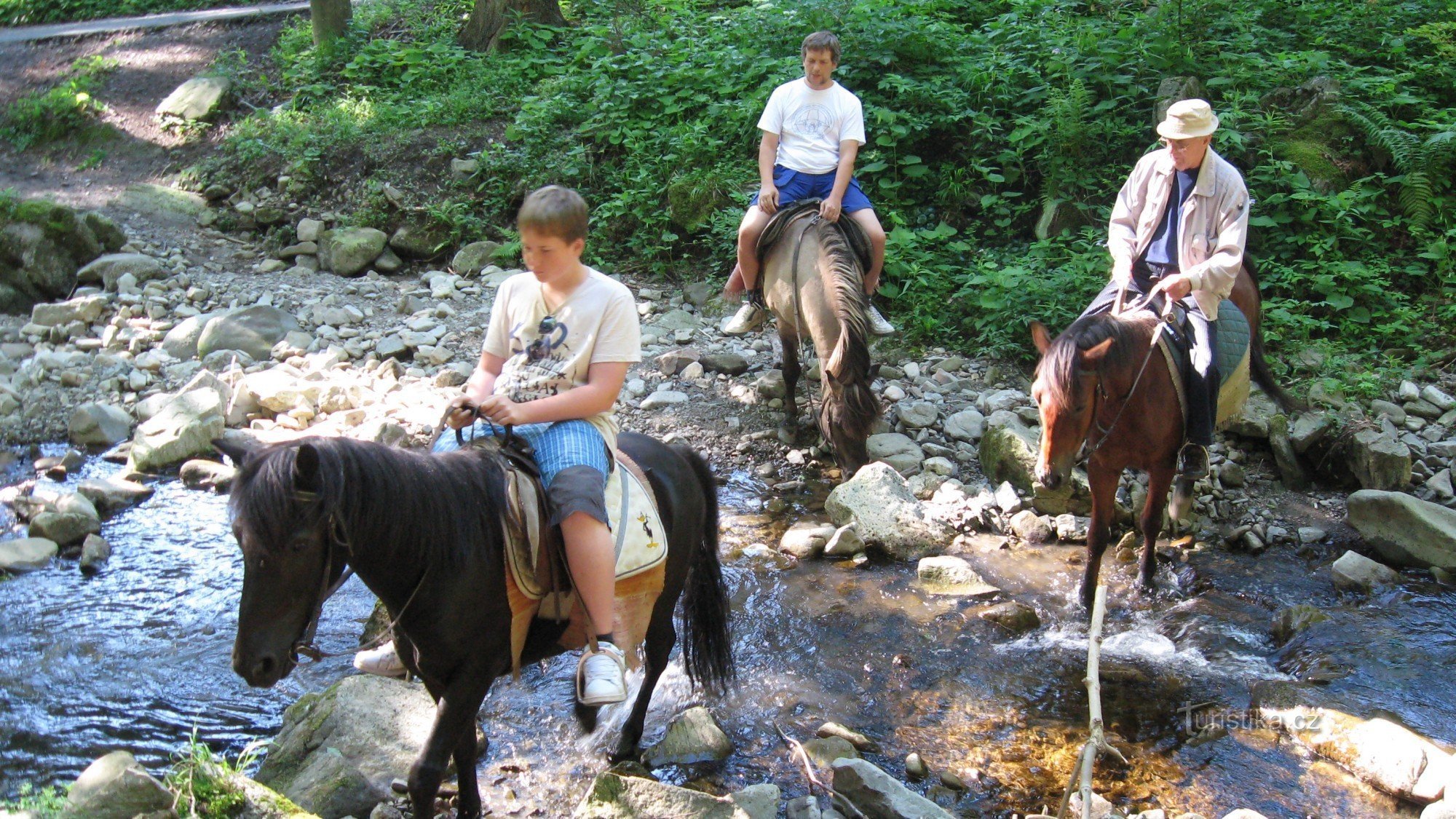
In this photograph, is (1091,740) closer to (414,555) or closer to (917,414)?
(414,555)

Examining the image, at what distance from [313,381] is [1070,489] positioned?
5.83m

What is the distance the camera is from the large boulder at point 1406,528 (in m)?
5.88

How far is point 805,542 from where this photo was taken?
622 centimetres

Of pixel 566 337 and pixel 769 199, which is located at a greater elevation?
pixel 566 337

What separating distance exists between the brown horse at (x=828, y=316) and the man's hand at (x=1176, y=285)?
1.74 m

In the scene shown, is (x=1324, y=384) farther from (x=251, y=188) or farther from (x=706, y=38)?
(x=251, y=188)

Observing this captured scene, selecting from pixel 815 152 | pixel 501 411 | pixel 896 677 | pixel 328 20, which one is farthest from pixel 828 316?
pixel 328 20

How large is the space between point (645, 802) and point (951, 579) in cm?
293

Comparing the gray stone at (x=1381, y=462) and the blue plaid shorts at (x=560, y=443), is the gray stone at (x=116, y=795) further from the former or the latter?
the gray stone at (x=1381, y=462)

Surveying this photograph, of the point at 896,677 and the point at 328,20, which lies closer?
the point at 896,677

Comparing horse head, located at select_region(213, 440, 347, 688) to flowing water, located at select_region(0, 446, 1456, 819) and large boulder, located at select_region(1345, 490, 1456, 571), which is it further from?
large boulder, located at select_region(1345, 490, 1456, 571)

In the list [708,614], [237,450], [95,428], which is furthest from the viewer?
[95,428]

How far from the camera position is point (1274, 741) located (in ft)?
14.5

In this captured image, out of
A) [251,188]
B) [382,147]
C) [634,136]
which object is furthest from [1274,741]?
[251,188]
